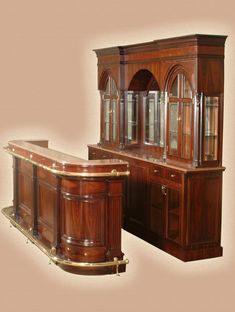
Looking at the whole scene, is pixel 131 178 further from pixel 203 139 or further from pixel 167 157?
pixel 203 139

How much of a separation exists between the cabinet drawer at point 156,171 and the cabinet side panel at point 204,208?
579 mm

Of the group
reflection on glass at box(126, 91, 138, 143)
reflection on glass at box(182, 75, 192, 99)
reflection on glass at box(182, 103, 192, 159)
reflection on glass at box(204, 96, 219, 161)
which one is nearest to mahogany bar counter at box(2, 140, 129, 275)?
reflection on glass at box(182, 103, 192, 159)

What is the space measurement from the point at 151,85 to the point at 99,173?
8.45ft

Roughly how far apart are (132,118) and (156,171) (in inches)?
61.7

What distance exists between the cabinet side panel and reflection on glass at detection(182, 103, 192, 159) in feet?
1.18

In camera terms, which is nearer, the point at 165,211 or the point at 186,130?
the point at 186,130

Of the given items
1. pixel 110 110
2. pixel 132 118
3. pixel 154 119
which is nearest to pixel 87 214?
pixel 154 119

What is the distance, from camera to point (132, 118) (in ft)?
27.4

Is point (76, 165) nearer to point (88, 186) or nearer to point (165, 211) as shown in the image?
point (88, 186)

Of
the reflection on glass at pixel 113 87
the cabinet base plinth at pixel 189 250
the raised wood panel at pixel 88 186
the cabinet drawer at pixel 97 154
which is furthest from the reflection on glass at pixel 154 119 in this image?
the raised wood panel at pixel 88 186

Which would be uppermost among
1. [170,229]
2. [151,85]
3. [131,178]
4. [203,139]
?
[151,85]

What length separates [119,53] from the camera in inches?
319

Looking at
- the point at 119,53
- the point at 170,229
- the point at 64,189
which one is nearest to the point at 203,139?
the point at 170,229

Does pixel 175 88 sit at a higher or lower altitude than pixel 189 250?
higher
